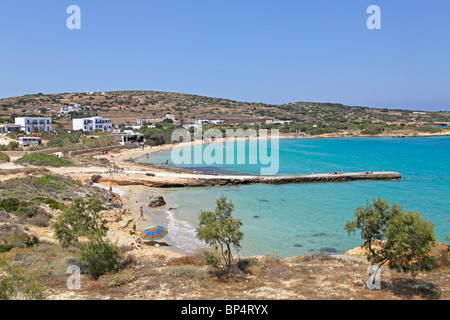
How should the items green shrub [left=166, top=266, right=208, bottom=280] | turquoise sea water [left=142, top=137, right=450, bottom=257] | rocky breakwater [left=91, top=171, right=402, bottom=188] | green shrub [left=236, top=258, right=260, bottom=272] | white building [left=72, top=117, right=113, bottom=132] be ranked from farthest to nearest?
1. white building [left=72, top=117, right=113, bottom=132]
2. rocky breakwater [left=91, top=171, right=402, bottom=188]
3. turquoise sea water [left=142, top=137, right=450, bottom=257]
4. green shrub [left=236, top=258, right=260, bottom=272]
5. green shrub [left=166, top=266, right=208, bottom=280]

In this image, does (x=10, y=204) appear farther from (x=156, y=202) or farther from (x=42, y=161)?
(x=42, y=161)

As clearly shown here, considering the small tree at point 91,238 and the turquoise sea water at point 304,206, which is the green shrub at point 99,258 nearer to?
the small tree at point 91,238

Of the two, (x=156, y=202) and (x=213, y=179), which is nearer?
(x=156, y=202)

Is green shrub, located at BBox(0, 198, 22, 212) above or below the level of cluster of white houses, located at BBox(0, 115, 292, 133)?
below

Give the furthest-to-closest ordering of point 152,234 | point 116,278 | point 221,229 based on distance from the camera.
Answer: point 152,234
point 221,229
point 116,278

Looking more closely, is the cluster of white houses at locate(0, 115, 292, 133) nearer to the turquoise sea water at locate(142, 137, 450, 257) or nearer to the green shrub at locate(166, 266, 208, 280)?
the turquoise sea water at locate(142, 137, 450, 257)

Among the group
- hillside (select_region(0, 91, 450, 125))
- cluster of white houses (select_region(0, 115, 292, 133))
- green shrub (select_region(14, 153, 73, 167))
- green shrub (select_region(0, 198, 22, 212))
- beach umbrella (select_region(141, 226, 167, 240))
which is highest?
hillside (select_region(0, 91, 450, 125))

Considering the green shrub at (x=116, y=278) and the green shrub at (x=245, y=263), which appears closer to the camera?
the green shrub at (x=116, y=278)

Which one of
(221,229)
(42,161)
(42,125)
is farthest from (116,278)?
(42,125)

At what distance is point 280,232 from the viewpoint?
20.3 m

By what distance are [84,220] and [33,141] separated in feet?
179

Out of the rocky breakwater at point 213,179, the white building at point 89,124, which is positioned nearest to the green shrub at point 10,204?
the rocky breakwater at point 213,179

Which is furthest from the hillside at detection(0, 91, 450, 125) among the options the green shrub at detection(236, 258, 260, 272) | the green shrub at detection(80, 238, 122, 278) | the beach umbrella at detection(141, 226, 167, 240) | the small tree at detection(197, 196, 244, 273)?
the small tree at detection(197, 196, 244, 273)

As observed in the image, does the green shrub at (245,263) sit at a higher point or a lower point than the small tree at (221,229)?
lower
